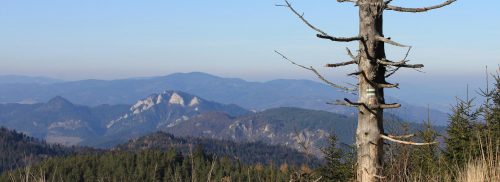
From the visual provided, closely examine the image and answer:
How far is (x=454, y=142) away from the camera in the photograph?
23469mm

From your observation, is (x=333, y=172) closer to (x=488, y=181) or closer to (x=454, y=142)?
(x=454, y=142)

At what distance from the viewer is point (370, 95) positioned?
555 centimetres

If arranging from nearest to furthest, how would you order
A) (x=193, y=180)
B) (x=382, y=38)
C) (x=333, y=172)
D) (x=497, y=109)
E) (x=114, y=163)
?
(x=382, y=38) < (x=193, y=180) < (x=497, y=109) < (x=333, y=172) < (x=114, y=163)

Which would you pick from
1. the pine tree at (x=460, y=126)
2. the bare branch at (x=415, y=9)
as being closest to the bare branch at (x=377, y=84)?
the bare branch at (x=415, y=9)

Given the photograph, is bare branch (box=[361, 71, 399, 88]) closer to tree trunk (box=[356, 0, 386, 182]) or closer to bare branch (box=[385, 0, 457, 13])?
tree trunk (box=[356, 0, 386, 182])

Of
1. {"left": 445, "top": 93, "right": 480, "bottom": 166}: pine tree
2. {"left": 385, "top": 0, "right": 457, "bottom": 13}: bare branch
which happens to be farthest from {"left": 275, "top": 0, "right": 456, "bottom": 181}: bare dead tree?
{"left": 445, "top": 93, "right": 480, "bottom": 166}: pine tree

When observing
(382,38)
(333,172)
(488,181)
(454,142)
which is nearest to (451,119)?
(454,142)

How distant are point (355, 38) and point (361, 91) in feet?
1.84

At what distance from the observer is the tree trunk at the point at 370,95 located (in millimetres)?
5477

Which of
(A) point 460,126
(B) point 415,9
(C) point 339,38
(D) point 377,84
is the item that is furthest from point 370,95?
(A) point 460,126

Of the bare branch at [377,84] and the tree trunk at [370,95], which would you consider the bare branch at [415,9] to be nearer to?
the tree trunk at [370,95]

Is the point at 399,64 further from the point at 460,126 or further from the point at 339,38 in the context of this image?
the point at 460,126

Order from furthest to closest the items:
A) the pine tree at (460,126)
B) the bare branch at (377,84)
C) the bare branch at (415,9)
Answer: the pine tree at (460,126) < the bare branch at (377,84) < the bare branch at (415,9)

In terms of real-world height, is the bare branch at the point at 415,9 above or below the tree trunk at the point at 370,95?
above
